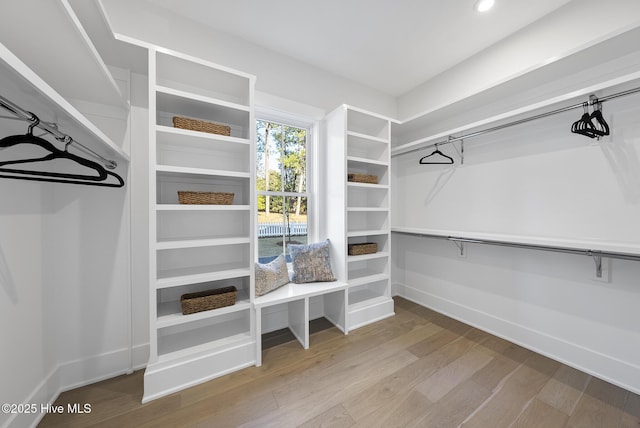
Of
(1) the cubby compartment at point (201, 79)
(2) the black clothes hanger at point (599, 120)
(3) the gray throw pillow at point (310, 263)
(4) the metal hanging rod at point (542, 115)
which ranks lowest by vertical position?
(3) the gray throw pillow at point (310, 263)

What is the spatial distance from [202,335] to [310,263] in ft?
3.63

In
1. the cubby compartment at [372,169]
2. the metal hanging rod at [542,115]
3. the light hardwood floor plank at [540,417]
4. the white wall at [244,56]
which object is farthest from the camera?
the cubby compartment at [372,169]

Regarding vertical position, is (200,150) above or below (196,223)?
above

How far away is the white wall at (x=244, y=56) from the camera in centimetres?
180

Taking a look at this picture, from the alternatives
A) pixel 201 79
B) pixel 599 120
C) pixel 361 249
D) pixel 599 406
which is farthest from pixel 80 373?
pixel 599 120

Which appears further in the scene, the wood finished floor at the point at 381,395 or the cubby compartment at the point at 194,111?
the cubby compartment at the point at 194,111

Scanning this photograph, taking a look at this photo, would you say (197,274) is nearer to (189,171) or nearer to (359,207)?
(189,171)

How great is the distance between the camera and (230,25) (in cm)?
206

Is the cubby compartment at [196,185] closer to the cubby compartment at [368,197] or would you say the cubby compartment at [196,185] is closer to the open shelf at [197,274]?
the open shelf at [197,274]

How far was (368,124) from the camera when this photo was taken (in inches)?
111

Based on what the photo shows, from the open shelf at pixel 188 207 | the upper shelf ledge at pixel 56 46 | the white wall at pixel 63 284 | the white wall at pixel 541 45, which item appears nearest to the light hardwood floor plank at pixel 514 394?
the open shelf at pixel 188 207

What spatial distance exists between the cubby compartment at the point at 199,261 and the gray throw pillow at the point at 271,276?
7.9 inches

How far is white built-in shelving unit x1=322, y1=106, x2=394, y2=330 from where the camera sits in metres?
2.42

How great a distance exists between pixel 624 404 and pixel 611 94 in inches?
79.9
